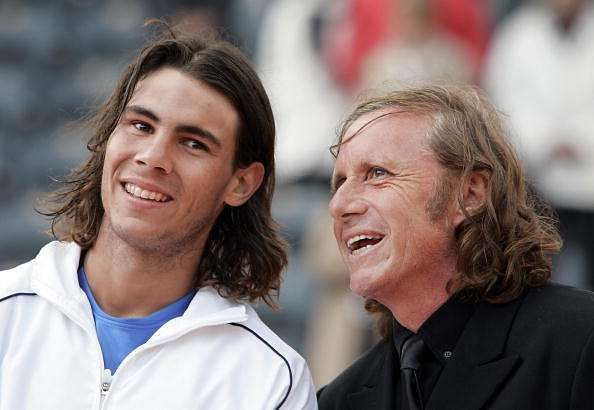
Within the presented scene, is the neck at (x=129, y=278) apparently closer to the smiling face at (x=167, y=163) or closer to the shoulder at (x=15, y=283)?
the smiling face at (x=167, y=163)

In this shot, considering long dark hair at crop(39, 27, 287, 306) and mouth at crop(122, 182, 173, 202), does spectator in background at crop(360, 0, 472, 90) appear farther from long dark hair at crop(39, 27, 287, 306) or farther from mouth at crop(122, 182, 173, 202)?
mouth at crop(122, 182, 173, 202)

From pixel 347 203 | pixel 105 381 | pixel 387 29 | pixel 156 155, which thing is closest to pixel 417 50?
pixel 387 29

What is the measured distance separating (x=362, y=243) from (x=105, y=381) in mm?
842

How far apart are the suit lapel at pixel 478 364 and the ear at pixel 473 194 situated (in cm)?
27

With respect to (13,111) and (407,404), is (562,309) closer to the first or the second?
(407,404)

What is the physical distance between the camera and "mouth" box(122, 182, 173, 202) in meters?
3.22

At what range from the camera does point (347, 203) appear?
3.35m

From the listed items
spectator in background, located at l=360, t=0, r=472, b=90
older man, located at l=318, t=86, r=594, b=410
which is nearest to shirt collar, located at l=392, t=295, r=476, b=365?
older man, located at l=318, t=86, r=594, b=410

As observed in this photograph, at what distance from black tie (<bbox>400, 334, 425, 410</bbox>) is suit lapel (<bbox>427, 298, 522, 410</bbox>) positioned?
70 millimetres

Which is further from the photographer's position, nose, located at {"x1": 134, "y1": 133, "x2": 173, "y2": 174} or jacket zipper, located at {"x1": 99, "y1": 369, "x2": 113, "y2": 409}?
nose, located at {"x1": 134, "y1": 133, "x2": 173, "y2": 174}

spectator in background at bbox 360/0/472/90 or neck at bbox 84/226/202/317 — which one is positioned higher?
spectator in background at bbox 360/0/472/90

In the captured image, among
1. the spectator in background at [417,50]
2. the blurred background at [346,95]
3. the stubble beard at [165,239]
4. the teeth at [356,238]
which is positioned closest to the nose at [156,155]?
the stubble beard at [165,239]

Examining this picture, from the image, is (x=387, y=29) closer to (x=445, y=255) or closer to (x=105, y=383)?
(x=445, y=255)

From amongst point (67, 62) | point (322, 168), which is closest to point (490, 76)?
point (322, 168)
